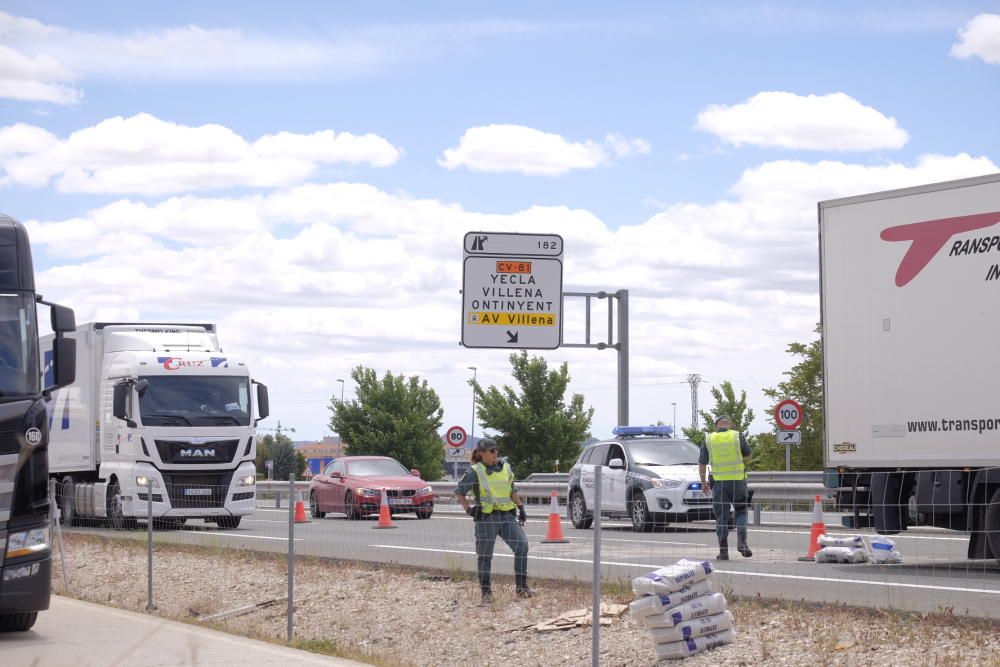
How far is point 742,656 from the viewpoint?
9.93m

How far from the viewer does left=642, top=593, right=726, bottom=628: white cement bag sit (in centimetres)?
992

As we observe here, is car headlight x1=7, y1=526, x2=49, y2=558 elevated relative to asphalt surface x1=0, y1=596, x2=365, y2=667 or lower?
elevated

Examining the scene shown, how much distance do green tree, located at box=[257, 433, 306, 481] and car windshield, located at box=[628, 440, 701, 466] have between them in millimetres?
95455

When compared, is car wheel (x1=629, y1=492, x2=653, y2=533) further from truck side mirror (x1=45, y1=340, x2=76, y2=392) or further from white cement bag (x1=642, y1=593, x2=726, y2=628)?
truck side mirror (x1=45, y1=340, x2=76, y2=392)

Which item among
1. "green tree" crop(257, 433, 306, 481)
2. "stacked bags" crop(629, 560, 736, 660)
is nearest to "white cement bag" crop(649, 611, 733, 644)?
"stacked bags" crop(629, 560, 736, 660)

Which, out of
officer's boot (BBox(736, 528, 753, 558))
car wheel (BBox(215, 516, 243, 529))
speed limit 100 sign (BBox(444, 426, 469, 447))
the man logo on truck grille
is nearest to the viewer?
the man logo on truck grille

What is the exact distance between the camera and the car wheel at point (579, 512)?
24.2 meters

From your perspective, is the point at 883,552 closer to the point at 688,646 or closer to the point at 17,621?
the point at 688,646

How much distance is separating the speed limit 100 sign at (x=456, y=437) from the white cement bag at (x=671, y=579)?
3191 cm

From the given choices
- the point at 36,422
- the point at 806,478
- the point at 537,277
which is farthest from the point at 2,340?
the point at 806,478

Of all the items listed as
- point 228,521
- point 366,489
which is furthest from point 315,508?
point 228,521

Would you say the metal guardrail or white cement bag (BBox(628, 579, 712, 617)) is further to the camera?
the metal guardrail

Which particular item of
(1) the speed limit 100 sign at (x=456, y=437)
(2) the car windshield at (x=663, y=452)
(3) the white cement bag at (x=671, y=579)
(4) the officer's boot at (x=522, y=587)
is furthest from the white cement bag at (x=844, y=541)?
(1) the speed limit 100 sign at (x=456, y=437)

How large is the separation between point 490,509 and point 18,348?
4351 mm
